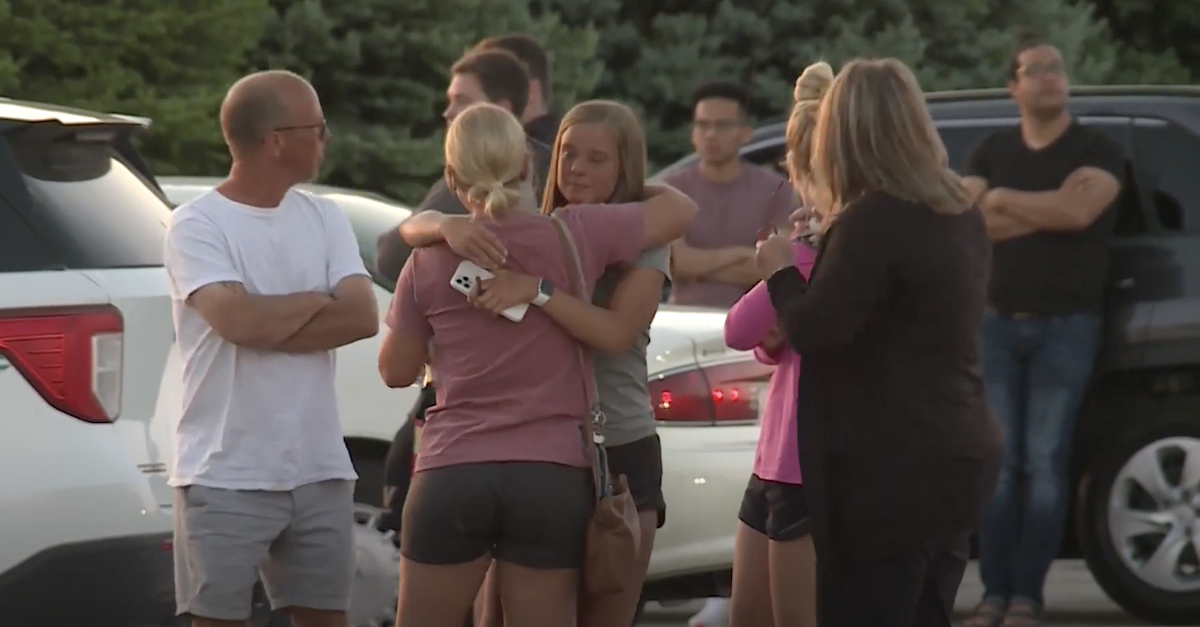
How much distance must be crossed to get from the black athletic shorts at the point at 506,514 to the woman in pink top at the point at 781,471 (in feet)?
2.57

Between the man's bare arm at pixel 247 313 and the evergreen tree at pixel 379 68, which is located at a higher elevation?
the man's bare arm at pixel 247 313

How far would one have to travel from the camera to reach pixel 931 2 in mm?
17625

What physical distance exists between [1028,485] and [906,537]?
3.74 m

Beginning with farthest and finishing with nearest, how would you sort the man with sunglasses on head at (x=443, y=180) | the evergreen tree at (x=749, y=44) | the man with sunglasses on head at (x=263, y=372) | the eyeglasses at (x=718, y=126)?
the evergreen tree at (x=749, y=44) → the eyeglasses at (x=718, y=126) → the man with sunglasses on head at (x=443, y=180) → the man with sunglasses on head at (x=263, y=372)

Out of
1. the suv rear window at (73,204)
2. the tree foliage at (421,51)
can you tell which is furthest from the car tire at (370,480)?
the tree foliage at (421,51)

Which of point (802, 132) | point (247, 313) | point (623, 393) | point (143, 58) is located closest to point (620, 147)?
point (802, 132)

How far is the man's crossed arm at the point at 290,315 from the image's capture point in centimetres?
486

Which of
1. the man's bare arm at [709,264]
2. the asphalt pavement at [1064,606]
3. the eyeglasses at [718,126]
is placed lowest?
the asphalt pavement at [1064,606]

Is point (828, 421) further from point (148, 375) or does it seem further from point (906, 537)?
point (148, 375)

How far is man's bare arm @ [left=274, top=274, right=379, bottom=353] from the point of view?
498 centimetres

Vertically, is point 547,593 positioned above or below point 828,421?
below

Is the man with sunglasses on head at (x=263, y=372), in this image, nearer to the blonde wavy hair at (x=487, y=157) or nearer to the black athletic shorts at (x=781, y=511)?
the blonde wavy hair at (x=487, y=157)

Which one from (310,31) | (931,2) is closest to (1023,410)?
(310,31)

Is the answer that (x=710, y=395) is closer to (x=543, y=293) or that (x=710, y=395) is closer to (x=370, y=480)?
(x=370, y=480)
